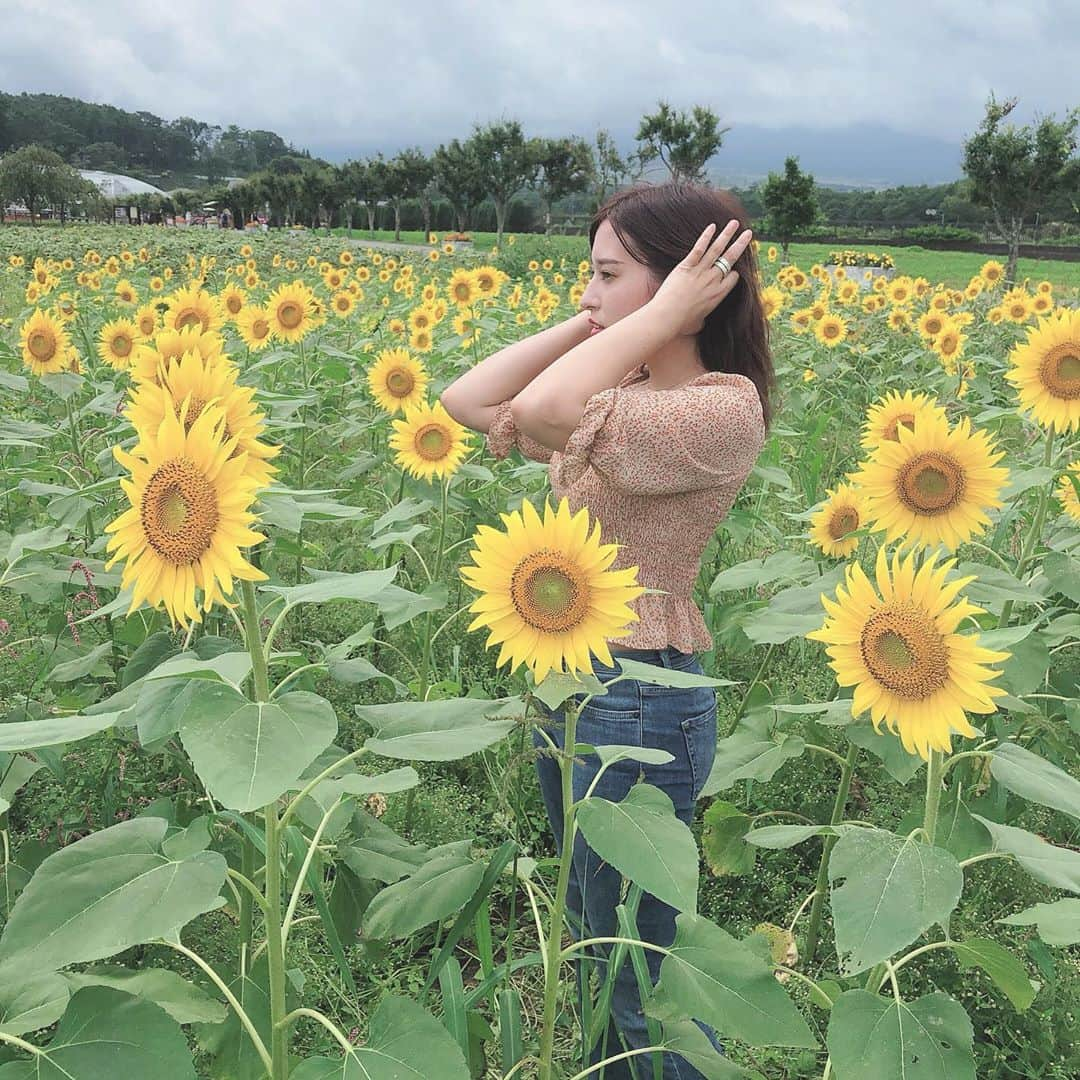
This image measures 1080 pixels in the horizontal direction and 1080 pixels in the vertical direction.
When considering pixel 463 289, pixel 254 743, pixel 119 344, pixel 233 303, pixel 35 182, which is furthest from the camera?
pixel 35 182

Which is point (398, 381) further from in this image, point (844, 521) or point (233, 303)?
point (844, 521)

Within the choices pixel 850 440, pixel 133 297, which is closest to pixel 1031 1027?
pixel 850 440

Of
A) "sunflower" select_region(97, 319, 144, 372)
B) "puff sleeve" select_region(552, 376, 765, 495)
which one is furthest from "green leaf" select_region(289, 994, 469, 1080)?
"sunflower" select_region(97, 319, 144, 372)

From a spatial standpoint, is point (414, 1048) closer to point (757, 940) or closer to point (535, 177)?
point (757, 940)

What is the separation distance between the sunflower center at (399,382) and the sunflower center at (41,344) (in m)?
1.39

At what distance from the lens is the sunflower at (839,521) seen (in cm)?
271

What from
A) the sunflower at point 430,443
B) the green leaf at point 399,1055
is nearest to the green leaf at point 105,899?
the green leaf at point 399,1055

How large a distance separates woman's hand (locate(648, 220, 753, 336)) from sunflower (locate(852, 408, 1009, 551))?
448mm

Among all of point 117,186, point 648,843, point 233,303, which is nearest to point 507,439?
point 648,843

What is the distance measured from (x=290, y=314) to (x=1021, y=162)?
17.1 meters

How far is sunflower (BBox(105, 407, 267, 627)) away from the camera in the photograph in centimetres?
126

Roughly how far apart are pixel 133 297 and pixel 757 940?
6705mm

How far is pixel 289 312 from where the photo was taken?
490cm

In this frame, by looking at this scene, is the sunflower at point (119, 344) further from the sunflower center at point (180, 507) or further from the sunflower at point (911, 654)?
the sunflower at point (911, 654)
